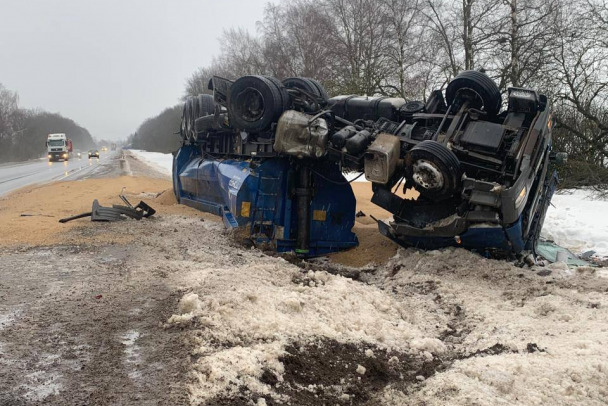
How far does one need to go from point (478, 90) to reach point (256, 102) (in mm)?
3197

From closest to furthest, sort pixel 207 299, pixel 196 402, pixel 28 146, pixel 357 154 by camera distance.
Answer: pixel 196 402, pixel 207 299, pixel 357 154, pixel 28 146

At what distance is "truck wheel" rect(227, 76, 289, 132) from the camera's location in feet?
23.8

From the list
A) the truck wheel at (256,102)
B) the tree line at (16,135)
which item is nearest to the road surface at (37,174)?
the truck wheel at (256,102)

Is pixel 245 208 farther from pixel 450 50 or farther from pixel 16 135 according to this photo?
pixel 16 135

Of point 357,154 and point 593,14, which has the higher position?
point 593,14

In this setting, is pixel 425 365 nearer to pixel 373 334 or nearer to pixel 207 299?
pixel 373 334

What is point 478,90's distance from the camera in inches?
235

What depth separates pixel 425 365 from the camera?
3439mm

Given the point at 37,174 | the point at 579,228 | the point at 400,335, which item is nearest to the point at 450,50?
the point at 579,228

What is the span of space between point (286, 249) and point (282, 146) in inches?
63.3

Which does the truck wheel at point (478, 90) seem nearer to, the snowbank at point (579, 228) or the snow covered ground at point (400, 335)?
the snow covered ground at point (400, 335)

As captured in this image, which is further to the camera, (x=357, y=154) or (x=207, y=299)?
(x=357, y=154)

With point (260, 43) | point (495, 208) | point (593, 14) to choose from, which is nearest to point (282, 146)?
point (495, 208)

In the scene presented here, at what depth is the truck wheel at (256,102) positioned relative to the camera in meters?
7.25
